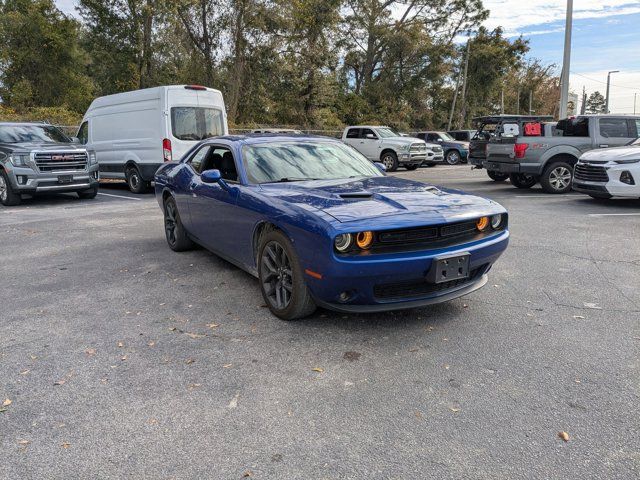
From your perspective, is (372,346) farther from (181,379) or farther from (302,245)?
(181,379)

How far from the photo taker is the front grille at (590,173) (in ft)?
31.5

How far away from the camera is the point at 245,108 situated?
28.9 m

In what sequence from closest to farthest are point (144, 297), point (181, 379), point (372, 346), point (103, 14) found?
point (181, 379)
point (372, 346)
point (144, 297)
point (103, 14)

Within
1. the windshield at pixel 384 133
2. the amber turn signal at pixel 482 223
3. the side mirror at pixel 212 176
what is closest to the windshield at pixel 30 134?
the side mirror at pixel 212 176

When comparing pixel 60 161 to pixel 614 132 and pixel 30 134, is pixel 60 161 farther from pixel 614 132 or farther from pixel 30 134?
pixel 614 132

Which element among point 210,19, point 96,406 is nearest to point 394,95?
point 210,19

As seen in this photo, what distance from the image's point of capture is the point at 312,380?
321cm

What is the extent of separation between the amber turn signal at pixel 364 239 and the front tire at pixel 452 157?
76.0 feet

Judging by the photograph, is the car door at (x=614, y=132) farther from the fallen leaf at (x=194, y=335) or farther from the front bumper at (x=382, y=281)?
the fallen leaf at (x=194, y=335)

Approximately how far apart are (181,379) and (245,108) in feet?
89.2

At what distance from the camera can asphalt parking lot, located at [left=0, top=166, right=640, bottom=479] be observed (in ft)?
8.04

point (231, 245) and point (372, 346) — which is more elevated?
point (231, 245)

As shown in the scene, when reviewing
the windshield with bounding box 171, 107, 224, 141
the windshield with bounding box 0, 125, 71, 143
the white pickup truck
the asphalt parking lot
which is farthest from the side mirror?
the white pickup truck

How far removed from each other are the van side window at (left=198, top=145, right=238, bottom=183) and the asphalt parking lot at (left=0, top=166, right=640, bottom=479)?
109 cm
